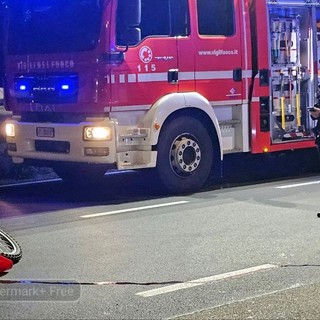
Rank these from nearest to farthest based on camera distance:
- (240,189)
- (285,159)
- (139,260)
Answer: (139,260), (240,189), (285,159)

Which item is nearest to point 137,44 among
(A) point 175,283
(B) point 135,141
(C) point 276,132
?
(B) point 135,141

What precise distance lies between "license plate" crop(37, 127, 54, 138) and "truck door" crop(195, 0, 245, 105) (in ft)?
6.72

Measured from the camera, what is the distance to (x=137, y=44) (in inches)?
394

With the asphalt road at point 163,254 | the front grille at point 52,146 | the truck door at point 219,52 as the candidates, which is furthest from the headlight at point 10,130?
the truck door at point 219,52

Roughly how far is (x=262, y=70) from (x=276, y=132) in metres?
0.98

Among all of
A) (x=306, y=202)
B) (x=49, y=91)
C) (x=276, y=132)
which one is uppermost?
(x=49, y=91)

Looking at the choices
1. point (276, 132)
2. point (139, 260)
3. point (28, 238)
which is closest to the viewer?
point (139, 260)

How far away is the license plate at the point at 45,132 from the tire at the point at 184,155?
56.4 inches

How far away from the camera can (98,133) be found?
992 cm

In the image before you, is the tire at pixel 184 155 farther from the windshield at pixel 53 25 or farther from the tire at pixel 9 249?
the tire at pixel 9 249

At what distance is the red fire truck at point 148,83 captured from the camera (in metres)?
9.92

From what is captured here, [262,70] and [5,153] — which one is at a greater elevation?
[262,70]

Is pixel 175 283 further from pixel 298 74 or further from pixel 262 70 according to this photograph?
pixel 298 74

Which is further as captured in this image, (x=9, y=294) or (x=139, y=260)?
(x=139, y=260)
